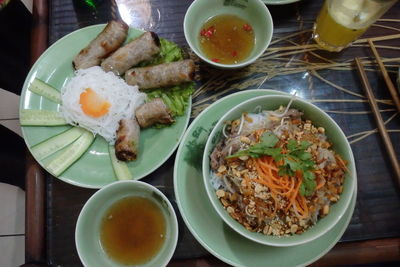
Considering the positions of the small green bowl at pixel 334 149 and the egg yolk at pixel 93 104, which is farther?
the egg yolk at pixel 93 104

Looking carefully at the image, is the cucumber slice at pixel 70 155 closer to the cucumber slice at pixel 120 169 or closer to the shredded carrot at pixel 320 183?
the cucumber slice at pixel 120 169

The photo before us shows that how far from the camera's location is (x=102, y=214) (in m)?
1.72

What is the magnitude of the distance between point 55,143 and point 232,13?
4.27ft

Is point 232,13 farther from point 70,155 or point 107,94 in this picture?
point 70,155

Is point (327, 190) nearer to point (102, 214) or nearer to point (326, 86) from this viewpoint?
point (326, 86)

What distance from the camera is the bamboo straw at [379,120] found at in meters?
1.75

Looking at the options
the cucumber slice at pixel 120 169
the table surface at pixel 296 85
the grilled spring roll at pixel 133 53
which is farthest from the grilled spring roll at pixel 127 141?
the grilled spring roll at pixel 133 53

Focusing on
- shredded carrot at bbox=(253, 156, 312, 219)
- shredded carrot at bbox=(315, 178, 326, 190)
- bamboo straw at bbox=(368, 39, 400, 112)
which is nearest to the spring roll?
shredded carrot at bbox=(253, 156, 312, 219)

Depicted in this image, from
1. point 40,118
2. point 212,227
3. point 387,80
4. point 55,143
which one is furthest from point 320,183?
point 40,118

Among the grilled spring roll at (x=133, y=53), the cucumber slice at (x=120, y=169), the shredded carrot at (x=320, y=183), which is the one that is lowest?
the cucumber slice at (x=120, y=169)

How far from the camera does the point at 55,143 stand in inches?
72.6

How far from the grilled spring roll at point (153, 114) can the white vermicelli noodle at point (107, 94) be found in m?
0.10

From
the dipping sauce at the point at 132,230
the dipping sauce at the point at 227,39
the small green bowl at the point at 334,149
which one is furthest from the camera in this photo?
the dipping sauce at the point at 227,39

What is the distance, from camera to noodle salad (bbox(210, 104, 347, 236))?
1.37 metres
